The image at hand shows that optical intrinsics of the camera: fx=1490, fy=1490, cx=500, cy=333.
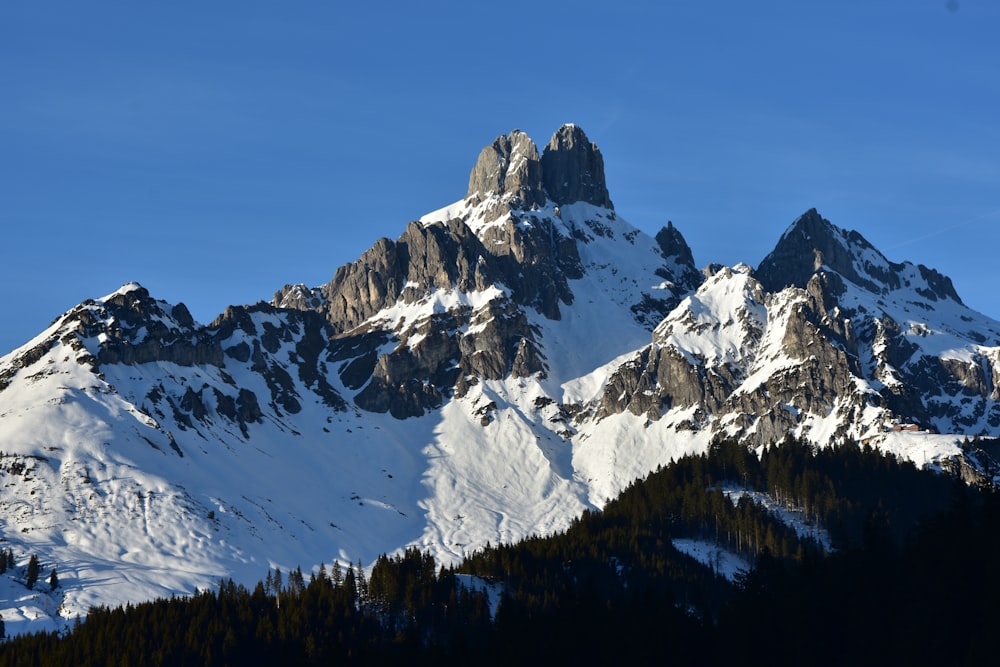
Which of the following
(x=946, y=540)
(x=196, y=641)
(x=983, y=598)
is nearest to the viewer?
(x=983, y=598)

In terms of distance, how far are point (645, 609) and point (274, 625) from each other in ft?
160

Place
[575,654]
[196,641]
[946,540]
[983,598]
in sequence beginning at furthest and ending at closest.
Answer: [196,641], [575,654], [946,540], [983,598]

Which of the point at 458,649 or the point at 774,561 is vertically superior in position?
the point at 774,561

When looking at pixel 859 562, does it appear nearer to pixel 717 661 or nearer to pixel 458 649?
pixel 717 661

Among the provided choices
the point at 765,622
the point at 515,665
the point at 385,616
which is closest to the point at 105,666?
the point at 385,616

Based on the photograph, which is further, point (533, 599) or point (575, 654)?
point (533, 599)

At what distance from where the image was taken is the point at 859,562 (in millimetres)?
173500

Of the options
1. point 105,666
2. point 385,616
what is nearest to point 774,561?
point 385,616

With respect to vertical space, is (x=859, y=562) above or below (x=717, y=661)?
above

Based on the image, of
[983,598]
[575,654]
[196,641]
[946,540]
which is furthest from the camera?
[196,641]

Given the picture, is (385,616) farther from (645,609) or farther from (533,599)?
(645,609)

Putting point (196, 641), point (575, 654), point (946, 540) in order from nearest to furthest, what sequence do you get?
point (946, 540)
point (575, 654)
point (196, 641)

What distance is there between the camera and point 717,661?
161 m

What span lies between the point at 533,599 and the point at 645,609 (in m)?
21.1
